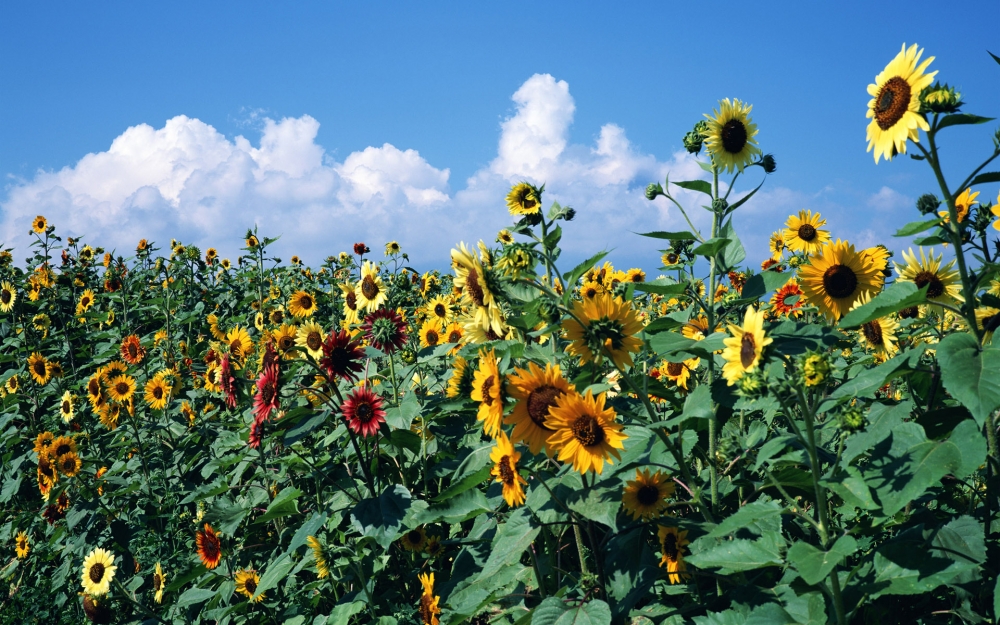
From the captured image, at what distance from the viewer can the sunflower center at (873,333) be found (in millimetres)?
3406

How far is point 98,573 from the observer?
427 cm

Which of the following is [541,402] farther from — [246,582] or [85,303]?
[85,303]

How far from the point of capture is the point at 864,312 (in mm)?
2049

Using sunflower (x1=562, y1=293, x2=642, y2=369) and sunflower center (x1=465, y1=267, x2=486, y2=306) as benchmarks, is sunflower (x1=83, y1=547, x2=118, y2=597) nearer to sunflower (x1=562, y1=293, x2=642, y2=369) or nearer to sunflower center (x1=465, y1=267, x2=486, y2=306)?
sunflower center (x1=465, y1=267, x2=486, y2=306)

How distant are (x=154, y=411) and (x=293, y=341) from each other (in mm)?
1653

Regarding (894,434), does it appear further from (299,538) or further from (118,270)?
(118,270)

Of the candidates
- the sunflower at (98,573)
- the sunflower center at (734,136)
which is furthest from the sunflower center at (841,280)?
the sunflower at (98,573)

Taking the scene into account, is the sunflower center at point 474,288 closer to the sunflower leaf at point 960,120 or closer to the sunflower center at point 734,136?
the sunflower center at point 734,136

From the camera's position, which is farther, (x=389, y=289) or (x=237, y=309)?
(x=237, y=309)

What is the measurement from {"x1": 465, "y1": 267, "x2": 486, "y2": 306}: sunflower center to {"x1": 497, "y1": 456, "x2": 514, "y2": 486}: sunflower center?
0.52m

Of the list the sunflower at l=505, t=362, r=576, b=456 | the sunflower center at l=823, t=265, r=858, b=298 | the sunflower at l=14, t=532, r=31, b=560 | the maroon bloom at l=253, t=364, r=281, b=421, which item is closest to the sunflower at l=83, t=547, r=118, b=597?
the sunflower at l=14, t=532, r=31, b=560

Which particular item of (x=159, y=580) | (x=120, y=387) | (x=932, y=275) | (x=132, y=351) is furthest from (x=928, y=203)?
(x=132, y=351)

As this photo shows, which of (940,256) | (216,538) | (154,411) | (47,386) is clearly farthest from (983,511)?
(47,386)

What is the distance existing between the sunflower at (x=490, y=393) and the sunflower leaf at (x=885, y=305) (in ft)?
3.29
